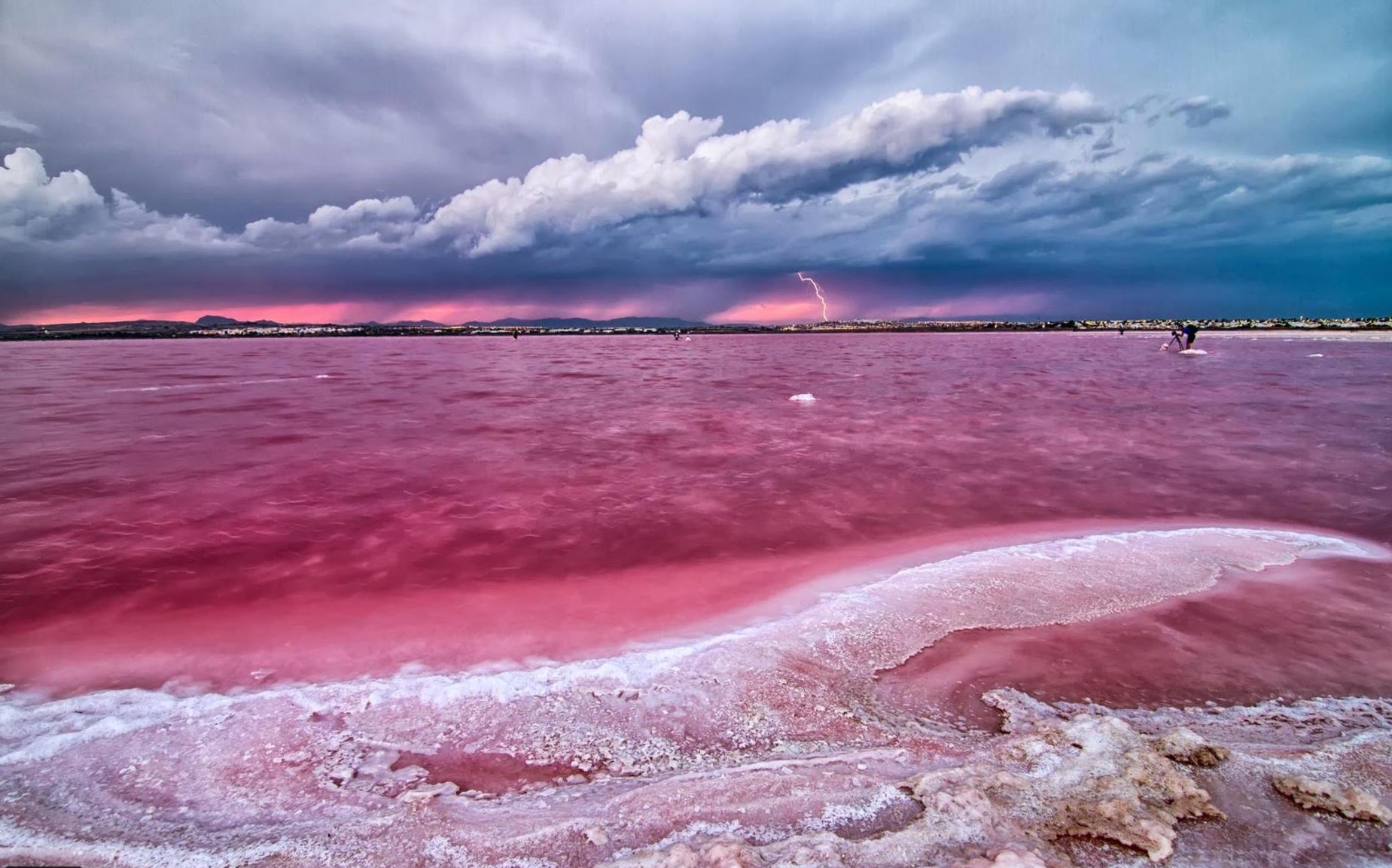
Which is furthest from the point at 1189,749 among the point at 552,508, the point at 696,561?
the point at 552,508

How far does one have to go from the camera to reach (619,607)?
5297 mm

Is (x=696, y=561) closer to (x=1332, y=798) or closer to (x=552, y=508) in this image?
(x=552, y=508)

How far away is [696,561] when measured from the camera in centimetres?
643

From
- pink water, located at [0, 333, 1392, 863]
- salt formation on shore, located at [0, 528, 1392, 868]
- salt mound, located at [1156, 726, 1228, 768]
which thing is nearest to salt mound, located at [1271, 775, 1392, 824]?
salt formation on shore, located at [0, 528, 1392, 868]

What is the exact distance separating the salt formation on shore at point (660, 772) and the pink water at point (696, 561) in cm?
6

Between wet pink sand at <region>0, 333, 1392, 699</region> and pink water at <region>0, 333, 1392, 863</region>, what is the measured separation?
0.05 meters

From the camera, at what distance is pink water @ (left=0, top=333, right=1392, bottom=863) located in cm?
408

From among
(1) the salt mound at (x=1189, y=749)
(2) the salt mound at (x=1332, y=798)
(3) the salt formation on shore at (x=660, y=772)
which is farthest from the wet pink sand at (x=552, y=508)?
(2) the salt mound at (x=1332, y=798)

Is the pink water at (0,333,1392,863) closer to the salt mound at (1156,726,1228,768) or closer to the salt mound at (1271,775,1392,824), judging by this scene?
the salt mound at (1156,726,1228,768)

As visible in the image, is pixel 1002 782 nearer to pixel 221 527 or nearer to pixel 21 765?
pixel 21 765

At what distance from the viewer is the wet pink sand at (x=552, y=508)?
477cm

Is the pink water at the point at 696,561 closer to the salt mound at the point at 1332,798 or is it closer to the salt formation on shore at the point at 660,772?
the salt formation on shore at the point at 660,772

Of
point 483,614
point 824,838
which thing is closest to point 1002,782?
point 824,838

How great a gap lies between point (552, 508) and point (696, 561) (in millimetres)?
2712
